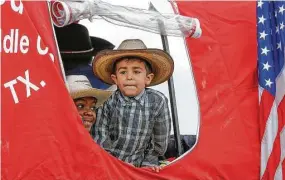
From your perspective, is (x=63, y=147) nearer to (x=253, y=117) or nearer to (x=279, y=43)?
(x=253, y=117)

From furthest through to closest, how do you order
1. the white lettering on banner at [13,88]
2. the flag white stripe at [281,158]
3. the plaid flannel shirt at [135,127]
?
the flag white stripe at [281,158]
the plaid flannel shirt at [135,127]
the white lettering on banner at [13,88]

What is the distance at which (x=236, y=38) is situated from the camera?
3275 mm

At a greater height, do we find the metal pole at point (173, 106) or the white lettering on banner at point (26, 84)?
the white lettering on banner at point (26, 84)

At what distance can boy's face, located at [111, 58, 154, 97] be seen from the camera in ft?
9.12

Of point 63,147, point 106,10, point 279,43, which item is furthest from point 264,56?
point 63,147

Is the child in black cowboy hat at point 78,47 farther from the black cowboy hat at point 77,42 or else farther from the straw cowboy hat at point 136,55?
the straw cowboy hat at point 136,55

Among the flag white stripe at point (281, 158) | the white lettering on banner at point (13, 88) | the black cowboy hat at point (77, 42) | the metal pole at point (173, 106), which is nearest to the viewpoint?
the white lettering on banner at point (13, 88)

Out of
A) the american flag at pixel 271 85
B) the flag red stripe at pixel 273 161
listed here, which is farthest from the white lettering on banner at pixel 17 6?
the flag red stripe at pixel 273 161

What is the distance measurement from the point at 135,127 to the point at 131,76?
0.24 m

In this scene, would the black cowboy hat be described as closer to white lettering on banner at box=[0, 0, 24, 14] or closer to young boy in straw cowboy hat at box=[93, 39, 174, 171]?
young boy in straw cowboy hat at box=[93, 39, 174, 171]

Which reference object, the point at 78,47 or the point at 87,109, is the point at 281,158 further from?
the point at 78,47

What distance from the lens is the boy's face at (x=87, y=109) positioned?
2.85 m

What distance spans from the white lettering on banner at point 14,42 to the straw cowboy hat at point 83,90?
356 millimetres

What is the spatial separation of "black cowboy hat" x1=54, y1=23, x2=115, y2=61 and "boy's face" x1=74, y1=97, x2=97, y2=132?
25cm
